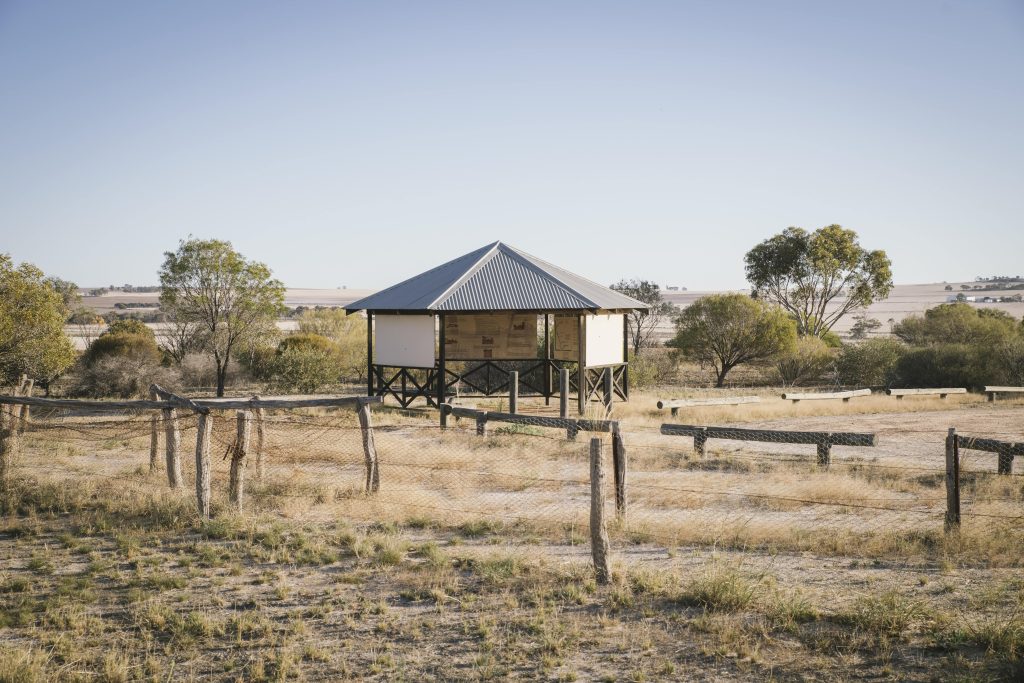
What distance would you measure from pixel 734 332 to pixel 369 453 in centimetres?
3106

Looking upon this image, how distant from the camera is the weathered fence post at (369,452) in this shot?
10.8 meters

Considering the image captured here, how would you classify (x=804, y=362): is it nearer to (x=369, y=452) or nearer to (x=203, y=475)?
(x=369, y=452)

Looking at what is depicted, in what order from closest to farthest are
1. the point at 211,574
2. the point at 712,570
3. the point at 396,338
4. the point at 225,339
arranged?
1. the point at 712,570
2. the point at 211,574
3. the point at 396,338
4. the point at 225,339

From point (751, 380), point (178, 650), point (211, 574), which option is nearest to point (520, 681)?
point (178, 650)

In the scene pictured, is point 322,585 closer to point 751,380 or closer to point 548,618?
point 548,618

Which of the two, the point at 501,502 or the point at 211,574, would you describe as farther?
the point at 501,502

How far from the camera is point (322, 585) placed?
24.3ft

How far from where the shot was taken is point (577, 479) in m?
12.5

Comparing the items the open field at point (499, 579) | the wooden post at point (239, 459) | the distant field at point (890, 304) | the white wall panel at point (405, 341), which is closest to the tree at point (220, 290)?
the white wall panel at point (405, 341)

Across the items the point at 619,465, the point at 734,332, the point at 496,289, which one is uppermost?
the point at 496,289

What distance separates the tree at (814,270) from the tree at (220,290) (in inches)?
1323

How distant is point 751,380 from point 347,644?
36.5 meters

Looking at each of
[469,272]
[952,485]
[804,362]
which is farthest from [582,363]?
[804,362]

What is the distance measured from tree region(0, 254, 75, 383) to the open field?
11.3 m
